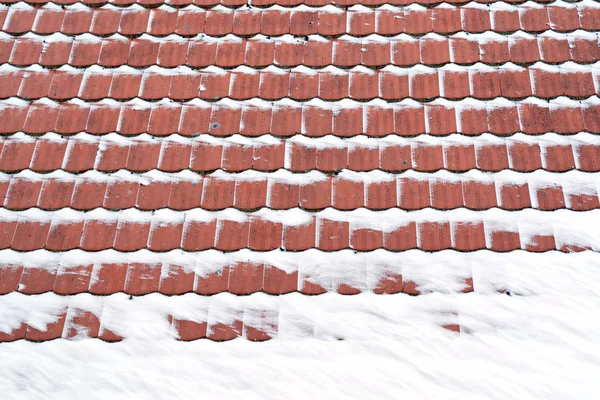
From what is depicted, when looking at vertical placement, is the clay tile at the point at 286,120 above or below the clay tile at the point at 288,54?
below

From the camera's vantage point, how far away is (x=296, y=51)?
158 inches

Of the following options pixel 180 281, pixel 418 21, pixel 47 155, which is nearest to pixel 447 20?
pixel 418 21

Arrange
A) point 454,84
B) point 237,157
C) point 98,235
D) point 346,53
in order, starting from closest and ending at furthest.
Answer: point 98,235 → point 237,157 → point 454,84 → point 346,53

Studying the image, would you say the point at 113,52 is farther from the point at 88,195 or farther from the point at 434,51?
the point at 434,51

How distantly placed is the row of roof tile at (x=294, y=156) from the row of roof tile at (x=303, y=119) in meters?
0.08

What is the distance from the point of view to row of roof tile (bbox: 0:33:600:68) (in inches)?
154

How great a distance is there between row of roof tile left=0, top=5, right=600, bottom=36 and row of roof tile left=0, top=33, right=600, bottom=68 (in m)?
0.08

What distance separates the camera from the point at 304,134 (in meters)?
3.79

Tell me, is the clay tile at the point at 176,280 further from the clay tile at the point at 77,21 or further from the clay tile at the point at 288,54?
the clay tile at the point at 77,21

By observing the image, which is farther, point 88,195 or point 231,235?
point 88,195

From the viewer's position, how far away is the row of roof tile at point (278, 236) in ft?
11.7

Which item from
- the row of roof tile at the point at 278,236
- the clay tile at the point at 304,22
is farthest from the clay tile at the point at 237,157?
the clay tile at the point at 304,22

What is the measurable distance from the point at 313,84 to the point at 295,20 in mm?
530

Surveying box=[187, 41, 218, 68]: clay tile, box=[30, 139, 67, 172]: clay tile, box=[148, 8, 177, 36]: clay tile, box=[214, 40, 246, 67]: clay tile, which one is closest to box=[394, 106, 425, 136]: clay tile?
box=[214, 40, 246, 67]: clay tile
